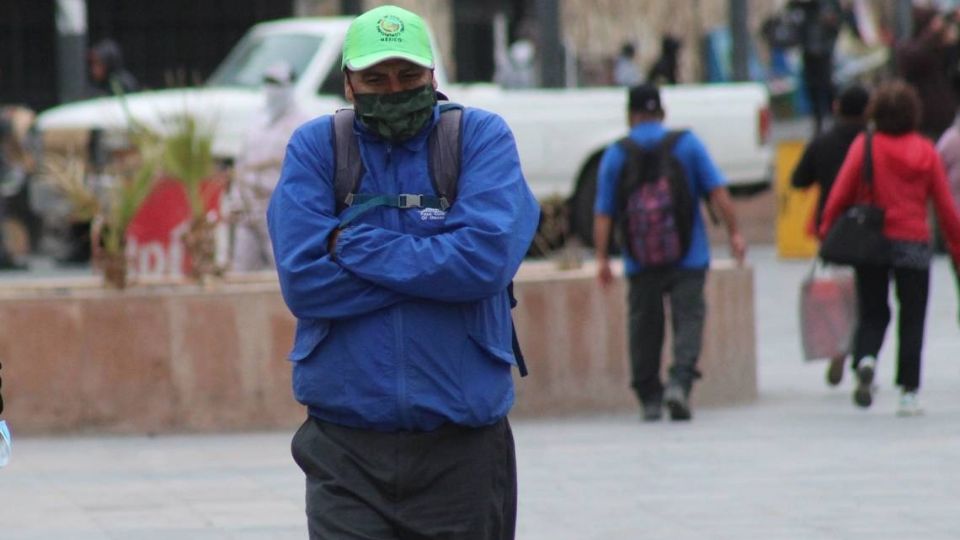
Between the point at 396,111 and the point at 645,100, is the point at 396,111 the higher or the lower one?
the higher one

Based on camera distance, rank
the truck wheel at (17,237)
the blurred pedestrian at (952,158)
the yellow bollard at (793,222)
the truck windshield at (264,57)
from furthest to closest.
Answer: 1. the truck wheel at (17,237)
2. the truck windshield at (264,57)
3. the yellow bollard at (793,222)
4. the blurred pedestrian at (952,158)

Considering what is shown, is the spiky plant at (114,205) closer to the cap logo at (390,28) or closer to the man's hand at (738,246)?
the man's hand at (738,246)

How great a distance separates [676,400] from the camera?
10.5 meters

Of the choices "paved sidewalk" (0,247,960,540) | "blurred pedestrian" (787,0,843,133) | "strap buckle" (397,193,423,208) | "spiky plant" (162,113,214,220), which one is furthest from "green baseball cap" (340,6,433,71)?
"blurred pedestrian" (787,0,843,133)

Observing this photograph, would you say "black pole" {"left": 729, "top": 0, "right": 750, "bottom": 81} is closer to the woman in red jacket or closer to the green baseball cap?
the woman in red jacket

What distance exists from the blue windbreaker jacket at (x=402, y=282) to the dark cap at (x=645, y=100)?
6.09 metres

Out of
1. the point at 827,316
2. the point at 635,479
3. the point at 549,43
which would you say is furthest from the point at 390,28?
the point at 549,43

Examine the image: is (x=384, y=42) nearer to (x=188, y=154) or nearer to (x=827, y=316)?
(x=188, y=154)

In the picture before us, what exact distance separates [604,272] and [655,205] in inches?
17.8

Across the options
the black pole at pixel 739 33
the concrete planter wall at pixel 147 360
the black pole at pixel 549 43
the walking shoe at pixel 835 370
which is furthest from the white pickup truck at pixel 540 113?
the concrete planter wall at pixel 147 360

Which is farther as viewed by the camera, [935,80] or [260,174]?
[935,80]

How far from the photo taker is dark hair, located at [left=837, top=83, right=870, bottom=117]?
1236cm

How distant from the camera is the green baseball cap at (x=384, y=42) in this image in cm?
445

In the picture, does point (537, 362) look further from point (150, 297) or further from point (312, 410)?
point (312, 410)
